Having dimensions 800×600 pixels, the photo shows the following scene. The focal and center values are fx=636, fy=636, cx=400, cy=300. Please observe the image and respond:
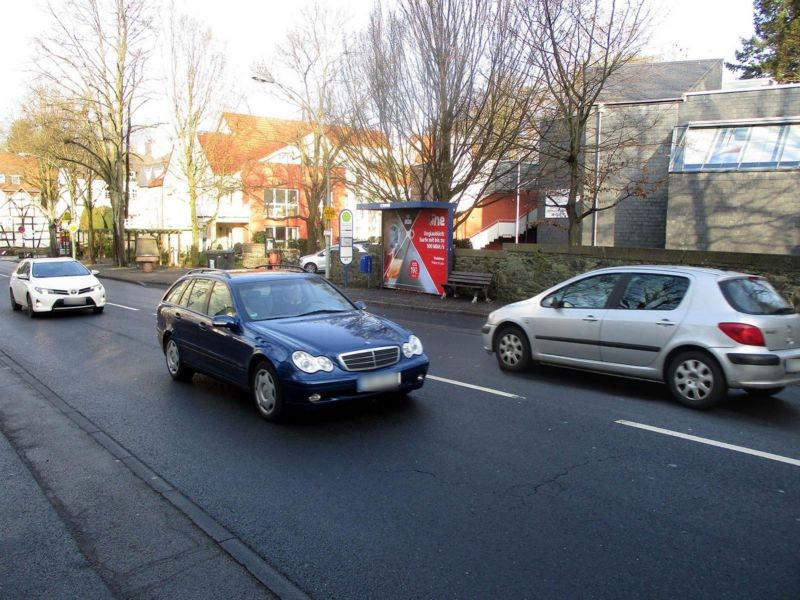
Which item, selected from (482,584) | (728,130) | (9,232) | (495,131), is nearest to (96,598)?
(482,584)

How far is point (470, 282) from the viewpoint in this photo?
17500 millimetres

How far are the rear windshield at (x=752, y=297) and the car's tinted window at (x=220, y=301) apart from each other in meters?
5.41

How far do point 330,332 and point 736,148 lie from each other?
64.5ft

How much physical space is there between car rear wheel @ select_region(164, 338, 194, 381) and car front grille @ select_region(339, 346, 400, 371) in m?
2.98

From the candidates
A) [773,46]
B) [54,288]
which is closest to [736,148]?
[773,46]

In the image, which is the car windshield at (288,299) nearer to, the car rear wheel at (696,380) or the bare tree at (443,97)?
the car rear wheel at (696,380)

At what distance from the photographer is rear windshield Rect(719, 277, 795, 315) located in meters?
6.74

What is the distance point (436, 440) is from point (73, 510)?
9.52 feet

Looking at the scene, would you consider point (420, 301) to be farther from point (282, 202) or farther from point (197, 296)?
point (282, 202)

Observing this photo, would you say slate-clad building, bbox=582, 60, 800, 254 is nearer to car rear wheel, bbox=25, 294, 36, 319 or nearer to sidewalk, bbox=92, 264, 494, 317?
sidewalk, bbox=92, 264, 494, 317

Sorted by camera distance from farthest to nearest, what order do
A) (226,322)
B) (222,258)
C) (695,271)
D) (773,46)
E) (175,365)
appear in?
(773,46), (222,258), (175,365), (695,271), (226,322)

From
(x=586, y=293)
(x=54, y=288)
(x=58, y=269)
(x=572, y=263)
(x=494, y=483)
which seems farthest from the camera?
(x=58, y=269)

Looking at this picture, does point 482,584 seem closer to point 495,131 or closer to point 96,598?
point 96,598

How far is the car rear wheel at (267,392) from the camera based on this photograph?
6.08 meters
